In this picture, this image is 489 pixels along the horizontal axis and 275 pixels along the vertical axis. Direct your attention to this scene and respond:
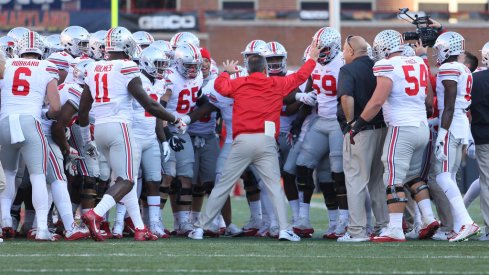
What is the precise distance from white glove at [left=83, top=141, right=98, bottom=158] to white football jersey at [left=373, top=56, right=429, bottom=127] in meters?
2.82

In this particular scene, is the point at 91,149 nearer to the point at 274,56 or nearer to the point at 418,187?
the point at 274,56

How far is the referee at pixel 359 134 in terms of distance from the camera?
35.5 feet

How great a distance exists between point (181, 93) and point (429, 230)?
2843 millimetres

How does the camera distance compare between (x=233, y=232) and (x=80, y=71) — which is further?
(x=233, y=232)

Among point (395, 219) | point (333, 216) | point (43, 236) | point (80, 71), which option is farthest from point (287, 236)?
point (80, 71)

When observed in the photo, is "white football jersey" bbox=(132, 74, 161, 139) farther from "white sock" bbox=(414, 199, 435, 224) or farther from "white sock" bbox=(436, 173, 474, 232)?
"white sock" bbox=(436, 173, 474, 232)

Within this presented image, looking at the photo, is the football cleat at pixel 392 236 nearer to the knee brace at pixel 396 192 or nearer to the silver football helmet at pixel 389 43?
the knee brace at pixel 396 192

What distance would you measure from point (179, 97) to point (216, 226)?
1358 millimetres

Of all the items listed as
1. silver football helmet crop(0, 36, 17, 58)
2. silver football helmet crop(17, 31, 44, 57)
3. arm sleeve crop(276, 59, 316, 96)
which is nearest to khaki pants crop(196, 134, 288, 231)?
arm sleeve crop(276, 59, 316, 96)

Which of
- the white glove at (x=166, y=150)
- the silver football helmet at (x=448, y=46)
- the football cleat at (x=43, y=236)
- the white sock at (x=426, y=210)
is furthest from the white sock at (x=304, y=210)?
the football cleat at (x=43, y=236)

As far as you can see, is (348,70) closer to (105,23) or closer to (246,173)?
(246,173)

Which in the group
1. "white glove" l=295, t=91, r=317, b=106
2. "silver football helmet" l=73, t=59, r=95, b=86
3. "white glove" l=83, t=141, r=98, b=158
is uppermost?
"silver football helmet" l=73, t=59, r=95, b=86

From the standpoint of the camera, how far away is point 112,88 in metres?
10.5

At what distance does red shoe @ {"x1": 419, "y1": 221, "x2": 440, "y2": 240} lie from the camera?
35.9 feet
